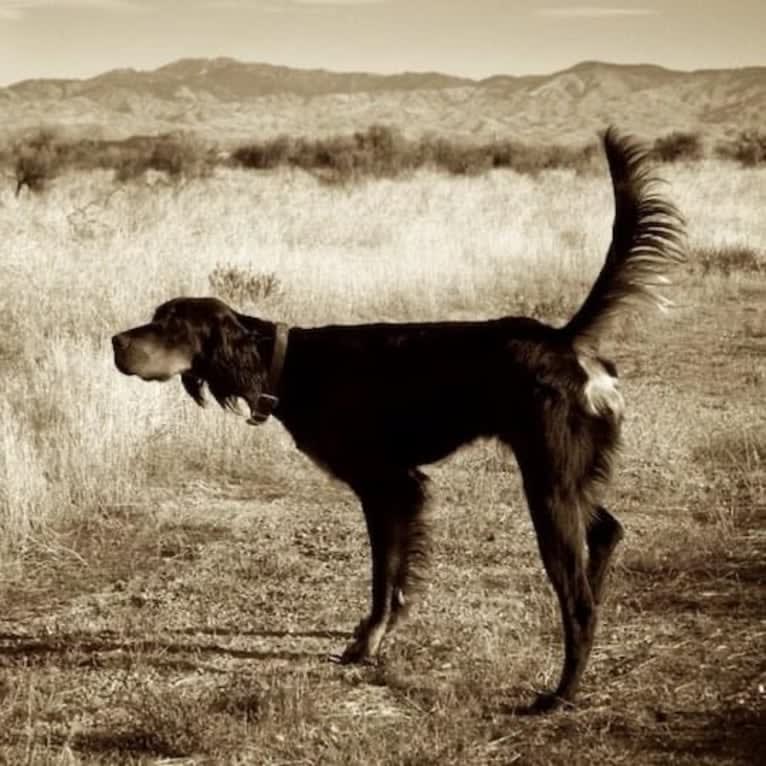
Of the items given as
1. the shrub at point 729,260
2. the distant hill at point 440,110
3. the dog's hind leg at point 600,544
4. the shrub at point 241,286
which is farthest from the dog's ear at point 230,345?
the distant hill at point 440,110

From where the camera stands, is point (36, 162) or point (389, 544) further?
point (36, 162)

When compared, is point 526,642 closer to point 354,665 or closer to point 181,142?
point 354,665

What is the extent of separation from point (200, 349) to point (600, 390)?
1.49m

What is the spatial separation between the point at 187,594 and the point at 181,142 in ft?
93.2

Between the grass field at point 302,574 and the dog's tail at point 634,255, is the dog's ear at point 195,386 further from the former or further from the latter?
the dog's tail at point 634,255

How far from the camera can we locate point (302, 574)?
5098 millimetres

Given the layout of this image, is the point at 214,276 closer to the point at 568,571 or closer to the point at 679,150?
the point at 568,571

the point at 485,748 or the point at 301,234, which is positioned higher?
the point at 301,234

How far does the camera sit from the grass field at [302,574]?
3645 mm

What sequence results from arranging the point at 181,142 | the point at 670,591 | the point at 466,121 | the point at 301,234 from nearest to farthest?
the point at 670,591 → the point at 301,234 → the point at 181,142 → the point at 466,121

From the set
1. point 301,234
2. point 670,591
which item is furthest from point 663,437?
point 301,234

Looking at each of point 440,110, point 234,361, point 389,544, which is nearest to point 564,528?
point 389,544

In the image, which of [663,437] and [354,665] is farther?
[663,437]

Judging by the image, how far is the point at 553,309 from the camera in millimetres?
11266
